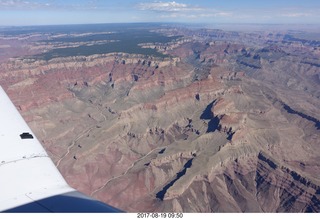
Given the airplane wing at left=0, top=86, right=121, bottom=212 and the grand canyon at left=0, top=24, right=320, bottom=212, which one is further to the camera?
the grand canyon at left=0, top=24, right=320, bottom=212

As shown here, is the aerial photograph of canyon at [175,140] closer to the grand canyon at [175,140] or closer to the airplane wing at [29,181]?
the grand canyon at [175,140]

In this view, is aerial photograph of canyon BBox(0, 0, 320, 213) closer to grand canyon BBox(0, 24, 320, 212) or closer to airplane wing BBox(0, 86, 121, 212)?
grand canyon BBox(0, 24, 320, 212)

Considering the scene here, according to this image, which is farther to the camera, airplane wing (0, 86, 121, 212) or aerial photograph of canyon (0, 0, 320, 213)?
aerial photograph of canyon (0, 0, 320, 213)

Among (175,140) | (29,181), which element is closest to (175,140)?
(175,140)

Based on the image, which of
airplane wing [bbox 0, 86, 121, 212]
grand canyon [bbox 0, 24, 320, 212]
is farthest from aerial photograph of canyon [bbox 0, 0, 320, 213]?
airplane wing [bbox 0, 86, 121, 212]

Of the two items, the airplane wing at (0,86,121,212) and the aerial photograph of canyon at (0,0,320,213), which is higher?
the airplane wing at (0,86,121,212)

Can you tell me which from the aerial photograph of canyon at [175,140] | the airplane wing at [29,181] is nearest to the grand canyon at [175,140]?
the aerial photograph of canyon at [175,140]

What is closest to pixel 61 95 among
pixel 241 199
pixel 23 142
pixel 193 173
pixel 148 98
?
pixel 148 98

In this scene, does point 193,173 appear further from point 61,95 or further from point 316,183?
point 61,95
